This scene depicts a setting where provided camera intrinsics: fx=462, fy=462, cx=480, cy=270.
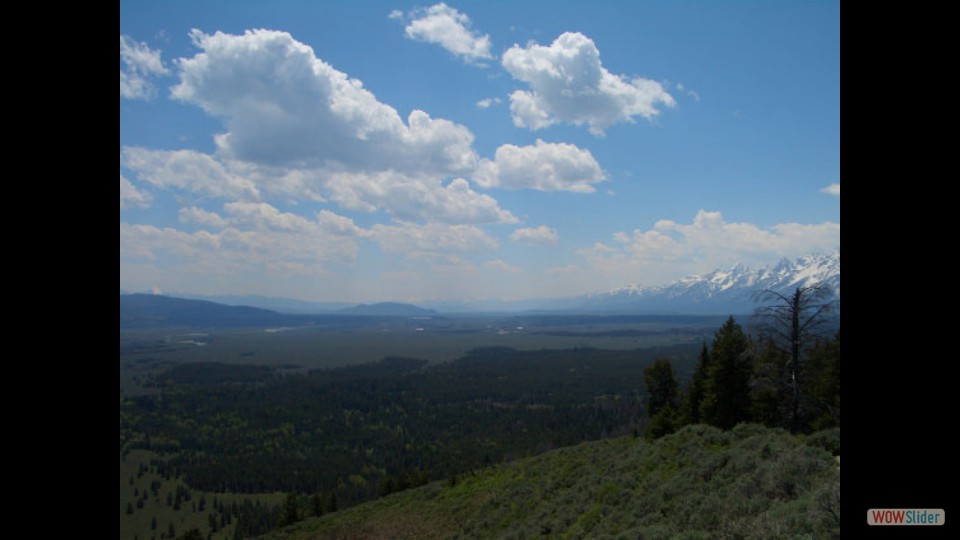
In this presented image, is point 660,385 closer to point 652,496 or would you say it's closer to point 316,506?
point 652,496

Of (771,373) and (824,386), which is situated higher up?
(771,373)

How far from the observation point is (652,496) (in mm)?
11586

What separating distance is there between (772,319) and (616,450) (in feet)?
30.0

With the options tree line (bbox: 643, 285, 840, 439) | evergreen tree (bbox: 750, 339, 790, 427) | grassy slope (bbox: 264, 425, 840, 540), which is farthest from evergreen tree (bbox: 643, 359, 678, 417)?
evergreen tree (bbox: 750, 339, 790, 427)
